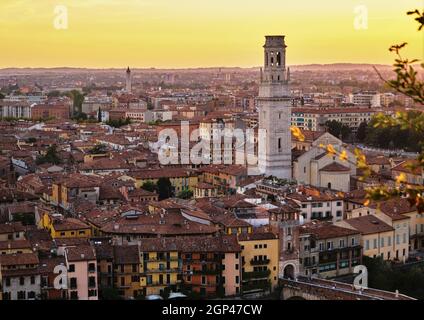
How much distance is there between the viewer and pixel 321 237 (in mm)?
9430

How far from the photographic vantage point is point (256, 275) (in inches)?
348

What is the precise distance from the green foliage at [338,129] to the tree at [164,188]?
1024cm

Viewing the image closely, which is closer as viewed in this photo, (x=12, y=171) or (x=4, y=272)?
(x=4, y=272)

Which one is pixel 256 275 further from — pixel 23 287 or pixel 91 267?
pixel 23 287

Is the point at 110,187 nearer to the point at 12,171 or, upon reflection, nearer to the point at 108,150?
the point at 12,171

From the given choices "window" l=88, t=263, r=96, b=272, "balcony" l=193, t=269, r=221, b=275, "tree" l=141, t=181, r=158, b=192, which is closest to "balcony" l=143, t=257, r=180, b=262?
"balcony" l=193, t=269, r=221, b=275

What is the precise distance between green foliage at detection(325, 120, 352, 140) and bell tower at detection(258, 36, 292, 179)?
9408 mm

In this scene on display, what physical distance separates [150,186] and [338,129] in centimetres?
1114

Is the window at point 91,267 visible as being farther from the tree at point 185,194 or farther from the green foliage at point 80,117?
the green foliage at point 80,117

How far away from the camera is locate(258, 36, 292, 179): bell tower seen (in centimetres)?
1461

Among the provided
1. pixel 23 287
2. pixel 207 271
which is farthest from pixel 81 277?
pixel 207 271
